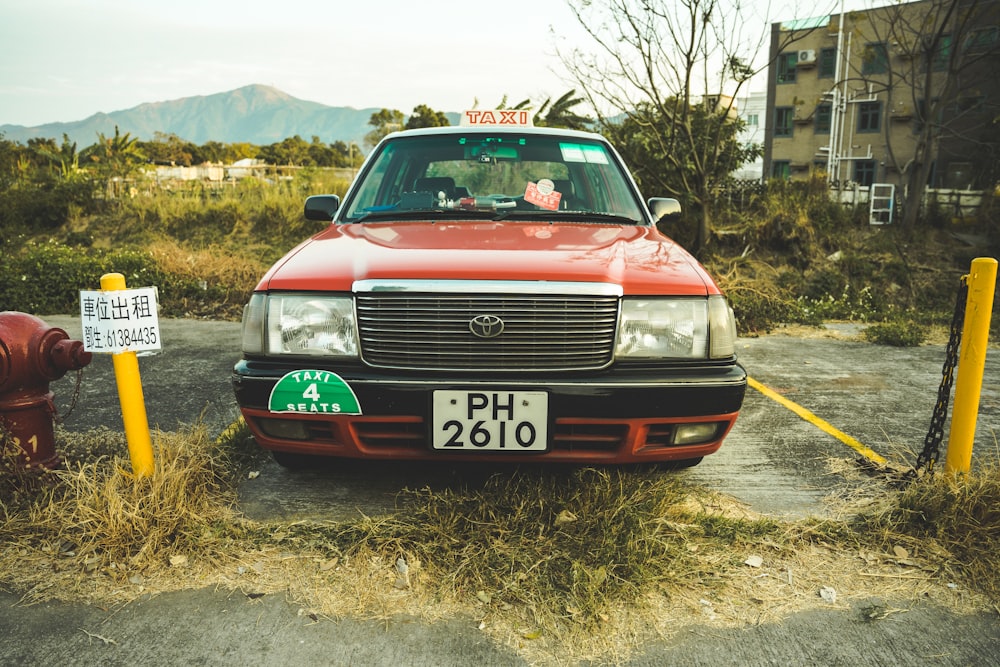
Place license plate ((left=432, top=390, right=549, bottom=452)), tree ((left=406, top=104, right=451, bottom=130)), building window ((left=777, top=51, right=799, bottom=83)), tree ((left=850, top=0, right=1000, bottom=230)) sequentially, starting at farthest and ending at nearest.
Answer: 1. tree ((left=406, top=104, right=451, bottom=130))
2. building window ((left=777, top=51, right=799, bottom=83))
3. tree ((left=850, top=0, right=1000, bottom=230))
4. license plate ((left=432, top=390, right=549, bottom=452))

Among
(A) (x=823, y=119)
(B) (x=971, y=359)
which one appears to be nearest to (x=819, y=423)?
(B) (x=971, y=359)

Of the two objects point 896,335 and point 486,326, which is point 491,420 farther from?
point 896,335

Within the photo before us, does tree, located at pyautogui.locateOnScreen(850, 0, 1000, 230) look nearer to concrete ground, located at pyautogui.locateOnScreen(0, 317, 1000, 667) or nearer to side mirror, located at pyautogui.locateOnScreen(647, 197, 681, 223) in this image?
concrete ground, located at pyautogui.locateOnScreen(0, 317, 1000, 667)

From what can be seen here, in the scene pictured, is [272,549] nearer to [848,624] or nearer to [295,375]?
[295,375]

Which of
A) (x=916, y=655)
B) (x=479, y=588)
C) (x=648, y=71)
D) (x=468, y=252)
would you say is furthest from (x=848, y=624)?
(x=648, y=71)

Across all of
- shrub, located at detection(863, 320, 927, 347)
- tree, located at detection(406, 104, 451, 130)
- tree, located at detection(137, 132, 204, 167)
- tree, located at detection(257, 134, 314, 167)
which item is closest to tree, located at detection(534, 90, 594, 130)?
shrub, located at detection(863, 320, 927, 347)

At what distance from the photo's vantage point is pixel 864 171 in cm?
3170

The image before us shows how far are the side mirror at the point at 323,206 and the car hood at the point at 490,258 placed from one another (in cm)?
68

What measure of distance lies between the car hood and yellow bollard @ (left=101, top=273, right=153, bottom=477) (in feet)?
1.79

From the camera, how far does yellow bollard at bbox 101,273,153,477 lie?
2443 millimetres

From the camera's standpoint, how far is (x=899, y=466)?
2.94 m

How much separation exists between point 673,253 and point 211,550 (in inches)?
78.9

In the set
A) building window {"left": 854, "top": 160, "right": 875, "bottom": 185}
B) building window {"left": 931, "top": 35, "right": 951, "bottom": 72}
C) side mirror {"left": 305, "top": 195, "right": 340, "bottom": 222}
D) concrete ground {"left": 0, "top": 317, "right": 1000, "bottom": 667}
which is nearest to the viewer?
concrete ground {"left": 0, "top": 317, "right": 1000, "bottom": 667}

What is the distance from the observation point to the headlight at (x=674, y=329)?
235cm
